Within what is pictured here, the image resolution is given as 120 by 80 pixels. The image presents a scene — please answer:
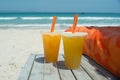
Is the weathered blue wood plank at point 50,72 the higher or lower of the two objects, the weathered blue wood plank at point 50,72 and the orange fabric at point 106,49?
the lower

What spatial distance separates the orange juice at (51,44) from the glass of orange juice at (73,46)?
13 centimetres

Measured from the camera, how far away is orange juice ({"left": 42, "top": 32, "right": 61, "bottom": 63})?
1359mm

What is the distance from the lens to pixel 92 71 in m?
1.24

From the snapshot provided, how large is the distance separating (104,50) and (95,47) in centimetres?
16

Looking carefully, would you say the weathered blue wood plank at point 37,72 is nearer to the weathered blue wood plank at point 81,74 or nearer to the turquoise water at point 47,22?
the weathered blue wood plank at point 81,74

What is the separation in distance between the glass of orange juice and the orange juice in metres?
0.13

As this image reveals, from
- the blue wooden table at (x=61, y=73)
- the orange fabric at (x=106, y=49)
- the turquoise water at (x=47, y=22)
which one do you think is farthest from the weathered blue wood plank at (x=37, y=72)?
the turquoise water at (x=47, y=22)

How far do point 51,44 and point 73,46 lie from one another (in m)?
0.18

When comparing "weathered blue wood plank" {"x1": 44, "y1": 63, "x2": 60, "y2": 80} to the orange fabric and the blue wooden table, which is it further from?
the orange fabric

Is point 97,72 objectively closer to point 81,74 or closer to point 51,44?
point 81,74

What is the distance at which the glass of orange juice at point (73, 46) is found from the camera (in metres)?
1.22

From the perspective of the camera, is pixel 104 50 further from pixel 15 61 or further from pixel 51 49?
pixel 15 61

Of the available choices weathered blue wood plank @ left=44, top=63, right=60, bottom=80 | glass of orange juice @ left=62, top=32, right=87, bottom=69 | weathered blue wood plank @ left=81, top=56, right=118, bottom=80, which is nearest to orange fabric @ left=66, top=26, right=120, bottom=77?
weathered blue wood plank @ left=81, top=56, right=118, bottom=80
